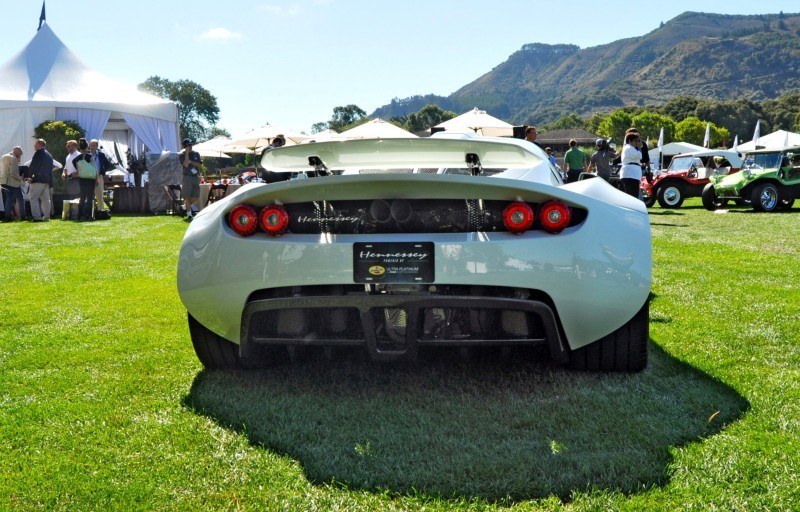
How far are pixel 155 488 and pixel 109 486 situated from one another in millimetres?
140

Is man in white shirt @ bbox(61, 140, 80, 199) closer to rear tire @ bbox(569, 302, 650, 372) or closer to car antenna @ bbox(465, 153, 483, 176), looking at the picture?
car antenna @ bbox(465, 153, 483, 176)

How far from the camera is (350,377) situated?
120 inches

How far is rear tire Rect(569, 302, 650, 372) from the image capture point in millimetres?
2898

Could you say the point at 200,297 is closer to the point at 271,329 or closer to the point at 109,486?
the point at 271,329

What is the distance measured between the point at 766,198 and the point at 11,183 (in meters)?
16.3

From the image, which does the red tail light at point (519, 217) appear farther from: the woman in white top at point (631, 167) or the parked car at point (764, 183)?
the parked car at point (764, 183)

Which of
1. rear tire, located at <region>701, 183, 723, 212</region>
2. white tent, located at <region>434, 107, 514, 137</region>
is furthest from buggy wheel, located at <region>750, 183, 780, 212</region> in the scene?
white tent, located at <region>434, 107, 514, 137</region>

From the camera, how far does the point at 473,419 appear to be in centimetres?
252

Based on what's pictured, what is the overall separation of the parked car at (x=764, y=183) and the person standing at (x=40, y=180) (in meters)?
14.7

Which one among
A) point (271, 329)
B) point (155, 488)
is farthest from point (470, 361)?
point (155, 488)

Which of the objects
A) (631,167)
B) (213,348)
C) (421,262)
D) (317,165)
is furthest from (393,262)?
(631,167)

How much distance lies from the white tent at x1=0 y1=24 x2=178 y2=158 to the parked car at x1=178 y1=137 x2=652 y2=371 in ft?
60.9

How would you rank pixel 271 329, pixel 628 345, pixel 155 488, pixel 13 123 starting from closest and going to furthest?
pixel 155 488 → pixel 271 329 → pixel 628 345 → pixel 13 123

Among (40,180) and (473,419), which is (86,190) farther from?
(473,419)
